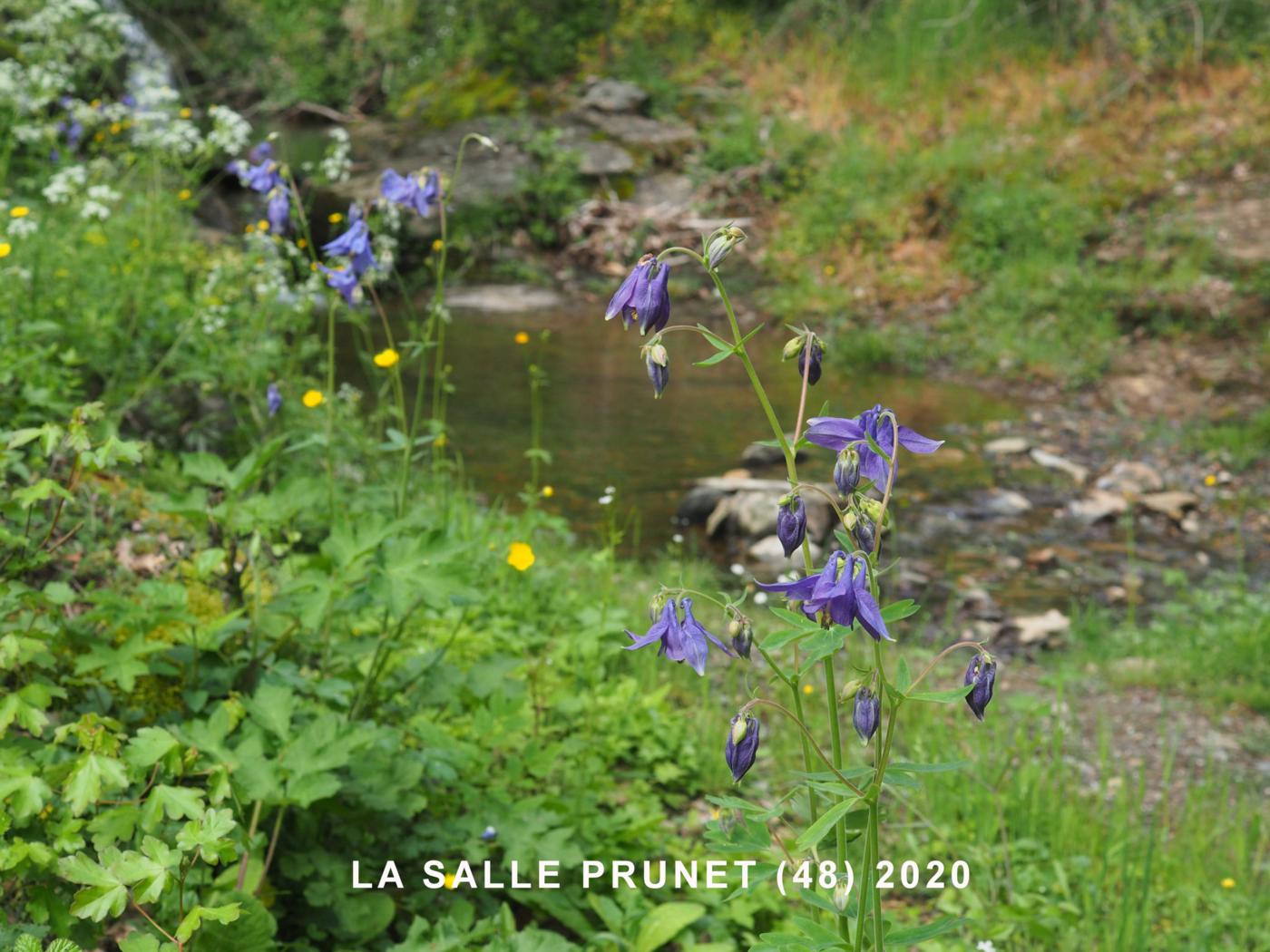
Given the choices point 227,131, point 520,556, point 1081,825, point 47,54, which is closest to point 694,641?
point 520,556

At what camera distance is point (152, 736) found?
163 centimetres

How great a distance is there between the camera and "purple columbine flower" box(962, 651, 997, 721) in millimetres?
1256

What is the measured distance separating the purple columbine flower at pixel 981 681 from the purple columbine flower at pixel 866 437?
0.78ft

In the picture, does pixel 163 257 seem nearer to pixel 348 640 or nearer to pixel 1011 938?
pixel 348 640

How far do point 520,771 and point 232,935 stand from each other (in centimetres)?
79

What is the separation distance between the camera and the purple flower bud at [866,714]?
122cm

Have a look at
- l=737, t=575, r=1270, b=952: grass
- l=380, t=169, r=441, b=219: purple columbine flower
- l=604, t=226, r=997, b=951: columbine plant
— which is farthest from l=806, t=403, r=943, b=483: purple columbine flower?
l=380, t=169, r=441, b=219: purple columbine flower

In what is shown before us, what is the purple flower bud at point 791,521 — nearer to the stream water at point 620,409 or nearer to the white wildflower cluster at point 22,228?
the white wildflower cluster at point 22,228

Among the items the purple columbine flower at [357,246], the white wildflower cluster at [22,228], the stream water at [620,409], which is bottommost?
the stream water at [620,409]

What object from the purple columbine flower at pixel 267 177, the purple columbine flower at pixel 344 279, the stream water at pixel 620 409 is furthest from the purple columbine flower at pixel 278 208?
the stream water at pixel 620 409

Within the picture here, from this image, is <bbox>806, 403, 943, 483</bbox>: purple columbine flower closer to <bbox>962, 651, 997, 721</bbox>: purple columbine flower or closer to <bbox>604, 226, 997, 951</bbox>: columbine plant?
<bbox>604, 226, 997, 951</bbox>: columbine plant

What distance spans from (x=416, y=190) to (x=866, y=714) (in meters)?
Result: 1.80

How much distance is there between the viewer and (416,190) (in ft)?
8.45

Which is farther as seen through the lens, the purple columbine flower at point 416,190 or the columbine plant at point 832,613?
the purple columbine flower at point 416,190
